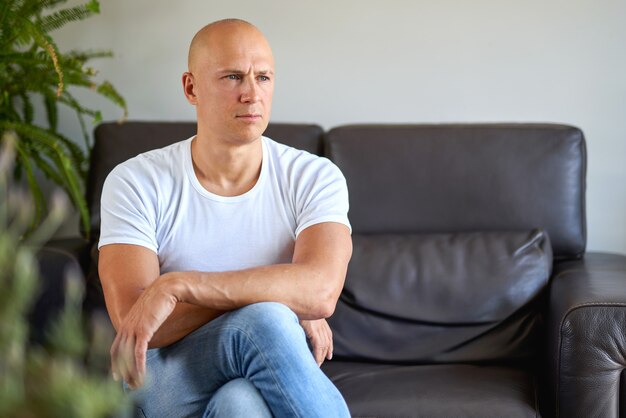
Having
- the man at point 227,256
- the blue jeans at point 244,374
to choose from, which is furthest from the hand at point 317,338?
the blue jeans at point 244,374

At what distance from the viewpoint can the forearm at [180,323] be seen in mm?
1705

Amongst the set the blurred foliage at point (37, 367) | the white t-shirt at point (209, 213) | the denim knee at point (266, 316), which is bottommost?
the denim knee at point (266, 316)

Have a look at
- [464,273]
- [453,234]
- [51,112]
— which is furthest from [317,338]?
[51,112]

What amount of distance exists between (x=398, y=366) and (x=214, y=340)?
75cm

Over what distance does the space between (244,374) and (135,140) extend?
45.4 inches

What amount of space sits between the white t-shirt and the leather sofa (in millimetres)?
430

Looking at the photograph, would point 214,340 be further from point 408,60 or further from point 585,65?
point 585,65

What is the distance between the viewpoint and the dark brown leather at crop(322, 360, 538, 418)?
77.2 inches

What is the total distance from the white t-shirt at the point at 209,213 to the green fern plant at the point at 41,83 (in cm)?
63

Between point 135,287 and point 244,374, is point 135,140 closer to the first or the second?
point 135,287

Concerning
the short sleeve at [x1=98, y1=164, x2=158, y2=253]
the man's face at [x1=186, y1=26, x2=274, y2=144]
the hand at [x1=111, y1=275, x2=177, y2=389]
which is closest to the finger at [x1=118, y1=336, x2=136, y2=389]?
the hand at [x1=111, y1=275, x2=177, y2=389]

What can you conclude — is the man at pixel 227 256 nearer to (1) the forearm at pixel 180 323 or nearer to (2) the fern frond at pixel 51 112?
(1) the forearm at pixel 180 323

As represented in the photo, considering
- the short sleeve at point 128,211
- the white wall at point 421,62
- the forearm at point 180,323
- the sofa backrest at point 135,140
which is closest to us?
the forearm at point 180,323

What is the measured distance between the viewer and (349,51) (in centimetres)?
282
